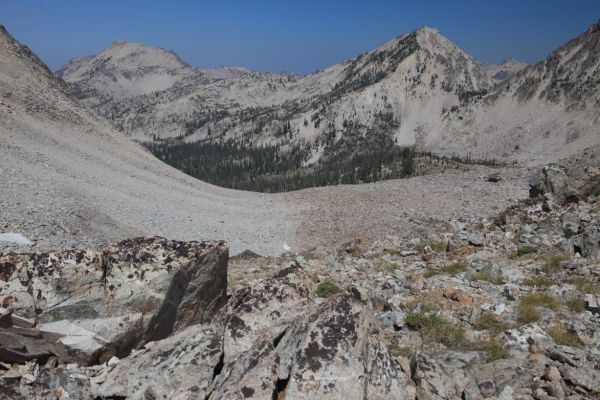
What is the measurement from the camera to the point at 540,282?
584 inches

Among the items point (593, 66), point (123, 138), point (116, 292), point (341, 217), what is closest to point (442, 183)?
point (341, 217)

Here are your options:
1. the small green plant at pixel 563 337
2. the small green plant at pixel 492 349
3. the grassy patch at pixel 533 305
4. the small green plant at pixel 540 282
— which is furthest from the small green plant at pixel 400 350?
the small green plant at pixel 540 282

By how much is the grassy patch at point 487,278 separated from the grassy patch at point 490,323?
3041mm

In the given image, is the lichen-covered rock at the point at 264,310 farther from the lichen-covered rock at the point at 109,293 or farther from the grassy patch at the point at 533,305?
the grassy patch at the point at 533,305

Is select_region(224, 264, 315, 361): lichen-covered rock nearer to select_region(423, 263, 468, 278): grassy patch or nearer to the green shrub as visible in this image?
select_region(423, 263, 468, 278): grassy patch

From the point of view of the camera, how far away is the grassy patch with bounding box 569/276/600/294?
44.9 ft

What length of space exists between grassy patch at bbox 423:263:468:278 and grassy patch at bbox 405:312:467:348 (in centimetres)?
455

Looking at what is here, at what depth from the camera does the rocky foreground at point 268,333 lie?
750 centimetres

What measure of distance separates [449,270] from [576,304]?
4.85 metres

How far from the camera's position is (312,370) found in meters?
7.07

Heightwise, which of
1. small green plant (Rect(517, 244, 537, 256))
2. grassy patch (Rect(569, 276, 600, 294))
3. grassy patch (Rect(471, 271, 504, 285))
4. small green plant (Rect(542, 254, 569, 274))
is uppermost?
small green plant (Rect(517, 244, 537, 256))

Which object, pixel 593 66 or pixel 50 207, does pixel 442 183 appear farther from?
pixel 593 66

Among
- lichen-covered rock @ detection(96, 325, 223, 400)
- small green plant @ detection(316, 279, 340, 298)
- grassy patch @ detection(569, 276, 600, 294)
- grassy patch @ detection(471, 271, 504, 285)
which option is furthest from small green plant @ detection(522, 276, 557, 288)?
lichen-covered rock @ detection(96, 325, 223, 400)

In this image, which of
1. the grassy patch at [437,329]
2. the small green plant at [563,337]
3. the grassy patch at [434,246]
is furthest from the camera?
the grassy patch at [434,246]
